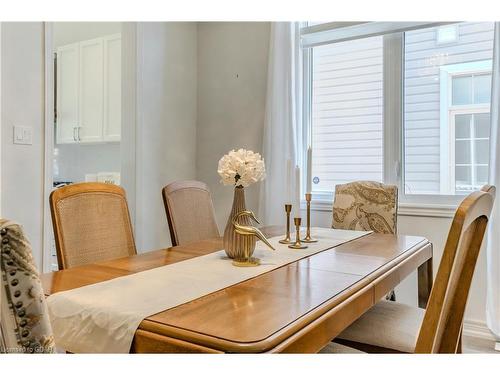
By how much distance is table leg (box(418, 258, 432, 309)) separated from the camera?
212cm

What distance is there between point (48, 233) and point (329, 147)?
6.76ft

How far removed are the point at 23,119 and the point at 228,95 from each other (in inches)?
67.1

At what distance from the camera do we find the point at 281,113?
3199 mm

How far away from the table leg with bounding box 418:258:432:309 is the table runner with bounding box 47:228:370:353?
3.46 feet

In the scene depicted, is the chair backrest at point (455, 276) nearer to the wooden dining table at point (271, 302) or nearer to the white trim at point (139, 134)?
the wooden dining table at point (271, 302)

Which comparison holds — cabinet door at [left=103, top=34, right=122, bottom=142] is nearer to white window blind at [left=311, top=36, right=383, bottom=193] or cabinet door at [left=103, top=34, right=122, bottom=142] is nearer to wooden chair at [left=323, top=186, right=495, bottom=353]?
white window blind at [left=311, top=36, right=383, bottom=193]

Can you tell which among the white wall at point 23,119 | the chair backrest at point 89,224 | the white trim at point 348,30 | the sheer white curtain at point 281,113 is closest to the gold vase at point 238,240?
the chair backrest at point 89,224

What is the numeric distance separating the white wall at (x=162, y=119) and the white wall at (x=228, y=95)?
11 centimetres

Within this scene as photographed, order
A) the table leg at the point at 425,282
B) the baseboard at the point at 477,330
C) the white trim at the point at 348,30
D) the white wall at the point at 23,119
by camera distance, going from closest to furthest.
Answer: the table leg at the point at 425,282 → the white wall at the point at 23,119 → the baseboard at the point at 477,330 → the white trim at the point at 348,30

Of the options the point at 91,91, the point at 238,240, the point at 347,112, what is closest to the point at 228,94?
the point at 347,112

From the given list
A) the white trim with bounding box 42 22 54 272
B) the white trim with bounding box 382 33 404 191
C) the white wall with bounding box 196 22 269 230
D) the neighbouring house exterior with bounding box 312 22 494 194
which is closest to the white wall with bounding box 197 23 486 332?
the white wall with bounding box 196 22 269 230

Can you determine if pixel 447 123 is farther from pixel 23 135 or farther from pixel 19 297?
pixel 19 297

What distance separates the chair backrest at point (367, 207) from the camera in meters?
2.44
